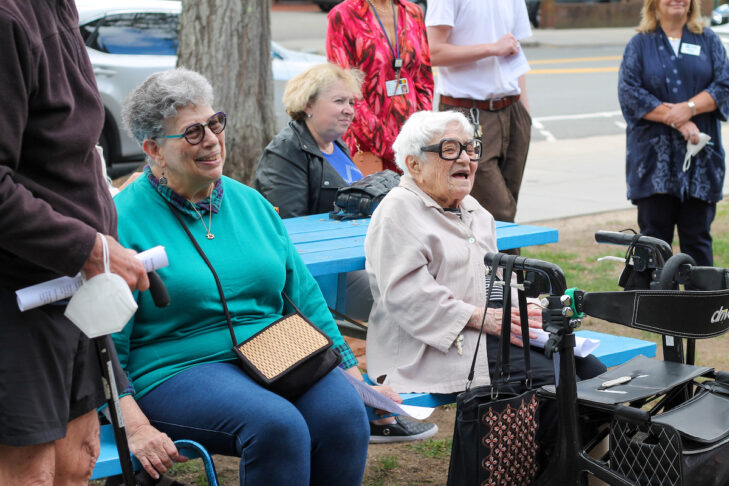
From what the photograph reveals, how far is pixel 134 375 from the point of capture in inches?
114

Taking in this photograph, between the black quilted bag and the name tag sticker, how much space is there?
2135 millimetres

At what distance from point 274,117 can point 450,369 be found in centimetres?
382

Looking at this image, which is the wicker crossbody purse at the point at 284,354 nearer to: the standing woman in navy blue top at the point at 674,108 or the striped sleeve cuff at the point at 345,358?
the striped sleeve cuff at the point at 345,358

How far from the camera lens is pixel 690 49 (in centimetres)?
552

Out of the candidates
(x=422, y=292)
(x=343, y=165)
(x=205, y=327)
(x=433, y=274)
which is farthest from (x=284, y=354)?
(x=343, y=165)

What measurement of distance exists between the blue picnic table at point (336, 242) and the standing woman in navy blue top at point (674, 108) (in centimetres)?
154

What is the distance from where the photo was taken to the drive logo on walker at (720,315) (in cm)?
291

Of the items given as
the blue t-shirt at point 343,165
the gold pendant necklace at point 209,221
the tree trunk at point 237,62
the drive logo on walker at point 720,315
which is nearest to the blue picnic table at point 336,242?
the blue t-shirt at point 343,165

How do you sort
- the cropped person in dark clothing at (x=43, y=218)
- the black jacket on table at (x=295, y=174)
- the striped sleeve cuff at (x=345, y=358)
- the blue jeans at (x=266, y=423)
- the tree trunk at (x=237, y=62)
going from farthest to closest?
1. the tree trunk at (x=237, y=62)
2. the black jacket on table at (x=295, y=174)
3. the striped sleeve cuff at (x=345, y=358)
4. the blue jeans at (x=266, y=423)
5. the cropped person in dark clothing at (x=43, y=218)

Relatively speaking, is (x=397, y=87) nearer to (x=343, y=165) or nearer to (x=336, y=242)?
(x=343, y=165)

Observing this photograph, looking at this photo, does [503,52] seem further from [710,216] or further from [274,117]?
[274,117]

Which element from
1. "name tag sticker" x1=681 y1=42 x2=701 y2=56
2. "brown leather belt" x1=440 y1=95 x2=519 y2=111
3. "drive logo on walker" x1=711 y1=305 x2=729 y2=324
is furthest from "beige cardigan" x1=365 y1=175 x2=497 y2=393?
"name tag sticker" x1=681 y1=42 x2=701 y2=56

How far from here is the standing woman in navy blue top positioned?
5.48 meters

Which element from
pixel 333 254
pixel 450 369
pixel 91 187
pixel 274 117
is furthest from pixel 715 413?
pixel 274 117
